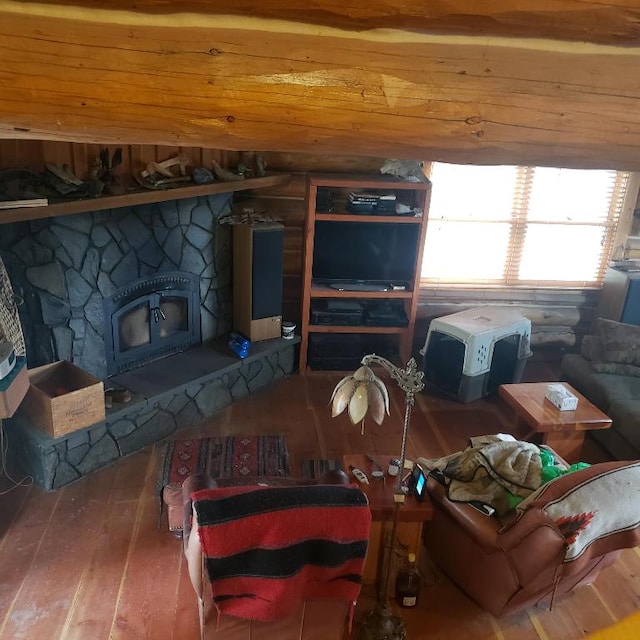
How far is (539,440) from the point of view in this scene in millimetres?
3867

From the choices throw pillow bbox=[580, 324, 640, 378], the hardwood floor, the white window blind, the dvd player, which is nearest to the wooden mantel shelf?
the dvd player

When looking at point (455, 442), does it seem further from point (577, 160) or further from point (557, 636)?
point (577, 160)

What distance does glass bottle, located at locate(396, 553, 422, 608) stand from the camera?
264cm

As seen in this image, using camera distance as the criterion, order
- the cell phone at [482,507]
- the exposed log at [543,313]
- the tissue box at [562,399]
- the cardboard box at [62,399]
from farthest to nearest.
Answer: the exposed log at [543,313] < the tissue box at [562,399] < the cardboard box at [62,399] < the cell phone at [482,507]

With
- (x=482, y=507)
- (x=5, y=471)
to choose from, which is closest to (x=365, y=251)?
(x=482, y=507)

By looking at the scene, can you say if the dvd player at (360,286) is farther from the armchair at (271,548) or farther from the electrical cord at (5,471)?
the armchair at (271,548)

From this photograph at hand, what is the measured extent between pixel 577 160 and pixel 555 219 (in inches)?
134

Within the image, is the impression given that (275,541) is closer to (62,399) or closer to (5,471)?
(62,399)

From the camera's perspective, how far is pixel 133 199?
11.3ft

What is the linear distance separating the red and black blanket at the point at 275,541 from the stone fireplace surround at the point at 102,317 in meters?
1.62

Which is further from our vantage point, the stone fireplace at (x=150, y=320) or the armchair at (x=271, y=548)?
the stone fireplace at (x=150, y=320)

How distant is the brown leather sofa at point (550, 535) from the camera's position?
216 centimetres

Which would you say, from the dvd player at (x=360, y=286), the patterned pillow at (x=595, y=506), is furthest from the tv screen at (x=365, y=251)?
the patterned pillow at (x=595, y=506)

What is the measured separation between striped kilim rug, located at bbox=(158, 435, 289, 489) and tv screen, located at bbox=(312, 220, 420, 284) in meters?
1.32
